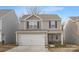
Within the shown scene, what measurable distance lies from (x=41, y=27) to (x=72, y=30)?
671 millimetres

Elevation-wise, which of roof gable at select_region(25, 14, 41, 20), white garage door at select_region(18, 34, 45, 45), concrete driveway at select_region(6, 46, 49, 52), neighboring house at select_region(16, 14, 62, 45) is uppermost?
roof gable at select_region(25, 14, 41, 20)

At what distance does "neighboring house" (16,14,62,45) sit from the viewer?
22.6ft

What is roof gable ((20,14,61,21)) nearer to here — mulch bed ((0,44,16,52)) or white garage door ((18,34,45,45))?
white garage door ((18,34,45,45))

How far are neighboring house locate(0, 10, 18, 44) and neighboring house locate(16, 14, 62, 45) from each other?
4.7 inches

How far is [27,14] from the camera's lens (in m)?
6.91

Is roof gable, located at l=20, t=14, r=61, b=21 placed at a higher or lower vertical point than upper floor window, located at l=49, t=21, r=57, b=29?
higher

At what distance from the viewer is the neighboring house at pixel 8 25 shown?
684 centimetres

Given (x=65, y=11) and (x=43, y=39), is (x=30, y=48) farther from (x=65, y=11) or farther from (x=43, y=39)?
(x=65, y=11)

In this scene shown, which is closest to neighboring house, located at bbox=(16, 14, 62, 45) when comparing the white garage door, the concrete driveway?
the white garage door

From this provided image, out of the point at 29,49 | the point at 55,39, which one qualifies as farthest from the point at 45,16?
the point at 29,49

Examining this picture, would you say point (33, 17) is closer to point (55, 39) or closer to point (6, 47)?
point (55, 39)

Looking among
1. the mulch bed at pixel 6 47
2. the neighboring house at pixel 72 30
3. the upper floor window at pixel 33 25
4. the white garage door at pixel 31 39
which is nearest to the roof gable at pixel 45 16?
the upper floor window at pixel 33 25

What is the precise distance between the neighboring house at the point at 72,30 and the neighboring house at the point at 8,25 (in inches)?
43.0
